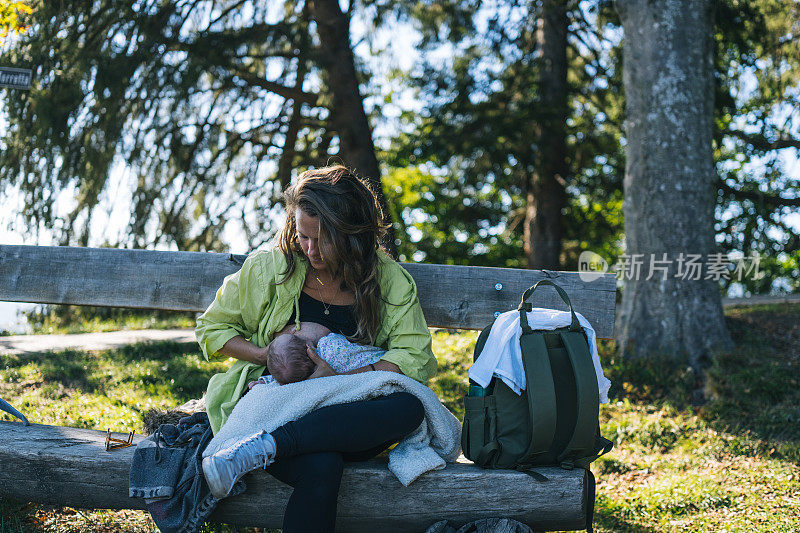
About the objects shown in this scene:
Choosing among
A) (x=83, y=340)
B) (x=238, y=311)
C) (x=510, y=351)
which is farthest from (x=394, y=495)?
(x=83, y=340)

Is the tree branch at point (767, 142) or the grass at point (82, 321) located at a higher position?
the tree branch at point (767, 142)

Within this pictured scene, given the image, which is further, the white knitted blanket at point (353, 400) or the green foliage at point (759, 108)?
the green foliage at point (759, 108)

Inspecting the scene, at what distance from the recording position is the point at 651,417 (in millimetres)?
5312

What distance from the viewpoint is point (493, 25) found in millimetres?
11422

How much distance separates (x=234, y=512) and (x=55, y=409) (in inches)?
97.2

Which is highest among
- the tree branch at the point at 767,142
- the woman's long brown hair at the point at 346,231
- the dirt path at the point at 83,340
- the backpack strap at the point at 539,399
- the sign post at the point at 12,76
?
the tree branch at the point at 767,142

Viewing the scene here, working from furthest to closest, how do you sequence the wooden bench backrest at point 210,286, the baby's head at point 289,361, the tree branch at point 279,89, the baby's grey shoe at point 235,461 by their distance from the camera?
the tree branch at point 279,89 < the wooden bench backrest at point 210,286 < the baby's head at point 289,361 < the baby's grey shoe at point 235,461

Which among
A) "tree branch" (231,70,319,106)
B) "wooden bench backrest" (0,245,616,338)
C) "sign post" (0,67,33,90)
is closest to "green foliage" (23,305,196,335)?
"tree branch" (231,70,319,106)

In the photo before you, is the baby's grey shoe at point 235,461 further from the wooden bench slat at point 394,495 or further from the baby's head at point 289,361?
the baby's head at point 289,361

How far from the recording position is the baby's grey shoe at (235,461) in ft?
8.05

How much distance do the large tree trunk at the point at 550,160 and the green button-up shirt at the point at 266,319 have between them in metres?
8.04

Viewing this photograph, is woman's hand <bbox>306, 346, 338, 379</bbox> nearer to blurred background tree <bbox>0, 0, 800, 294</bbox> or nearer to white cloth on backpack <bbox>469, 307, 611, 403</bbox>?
white cloth on backpack <bbox>469, 307, 611, 403</bbox>

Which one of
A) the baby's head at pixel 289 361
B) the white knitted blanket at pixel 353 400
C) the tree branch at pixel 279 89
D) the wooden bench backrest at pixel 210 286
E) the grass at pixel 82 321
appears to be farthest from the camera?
the tree branch at pixel 279 89

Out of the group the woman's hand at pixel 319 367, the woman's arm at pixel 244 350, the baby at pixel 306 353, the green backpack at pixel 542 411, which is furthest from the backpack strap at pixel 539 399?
the woman's arm at pixel 244 350
